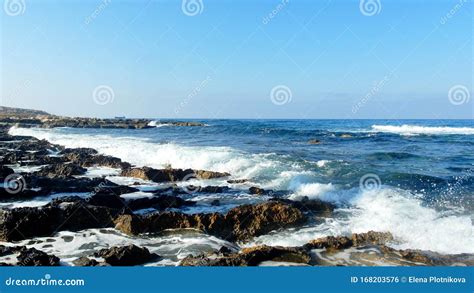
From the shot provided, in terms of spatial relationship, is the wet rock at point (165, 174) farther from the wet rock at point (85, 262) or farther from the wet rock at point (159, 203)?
the wet rock at point (85, 262)

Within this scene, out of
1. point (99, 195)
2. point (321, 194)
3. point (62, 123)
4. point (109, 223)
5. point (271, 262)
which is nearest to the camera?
point (271, 262)

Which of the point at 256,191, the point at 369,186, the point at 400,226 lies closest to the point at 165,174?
the point at 256,191

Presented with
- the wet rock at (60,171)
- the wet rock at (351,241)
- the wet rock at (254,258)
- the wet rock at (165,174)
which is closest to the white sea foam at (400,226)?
the wet rock at (351,241)

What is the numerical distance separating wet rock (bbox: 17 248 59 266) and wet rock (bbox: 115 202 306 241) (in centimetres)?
213

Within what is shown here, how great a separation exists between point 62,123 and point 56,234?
54.7m

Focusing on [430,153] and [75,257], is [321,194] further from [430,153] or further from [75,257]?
[430,153]

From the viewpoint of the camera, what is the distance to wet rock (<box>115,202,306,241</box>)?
924 cm

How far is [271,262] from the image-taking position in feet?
24.4

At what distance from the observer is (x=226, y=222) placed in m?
9.54

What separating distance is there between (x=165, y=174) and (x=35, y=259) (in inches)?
347

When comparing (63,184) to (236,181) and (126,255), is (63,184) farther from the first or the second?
(126,255)

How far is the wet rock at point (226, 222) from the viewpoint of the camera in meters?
9.24

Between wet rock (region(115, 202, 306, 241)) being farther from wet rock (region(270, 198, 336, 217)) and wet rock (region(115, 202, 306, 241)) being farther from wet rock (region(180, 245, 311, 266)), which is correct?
wet rock (region(180, 245, 311, 266))

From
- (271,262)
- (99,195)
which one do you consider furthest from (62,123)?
(271,262)
